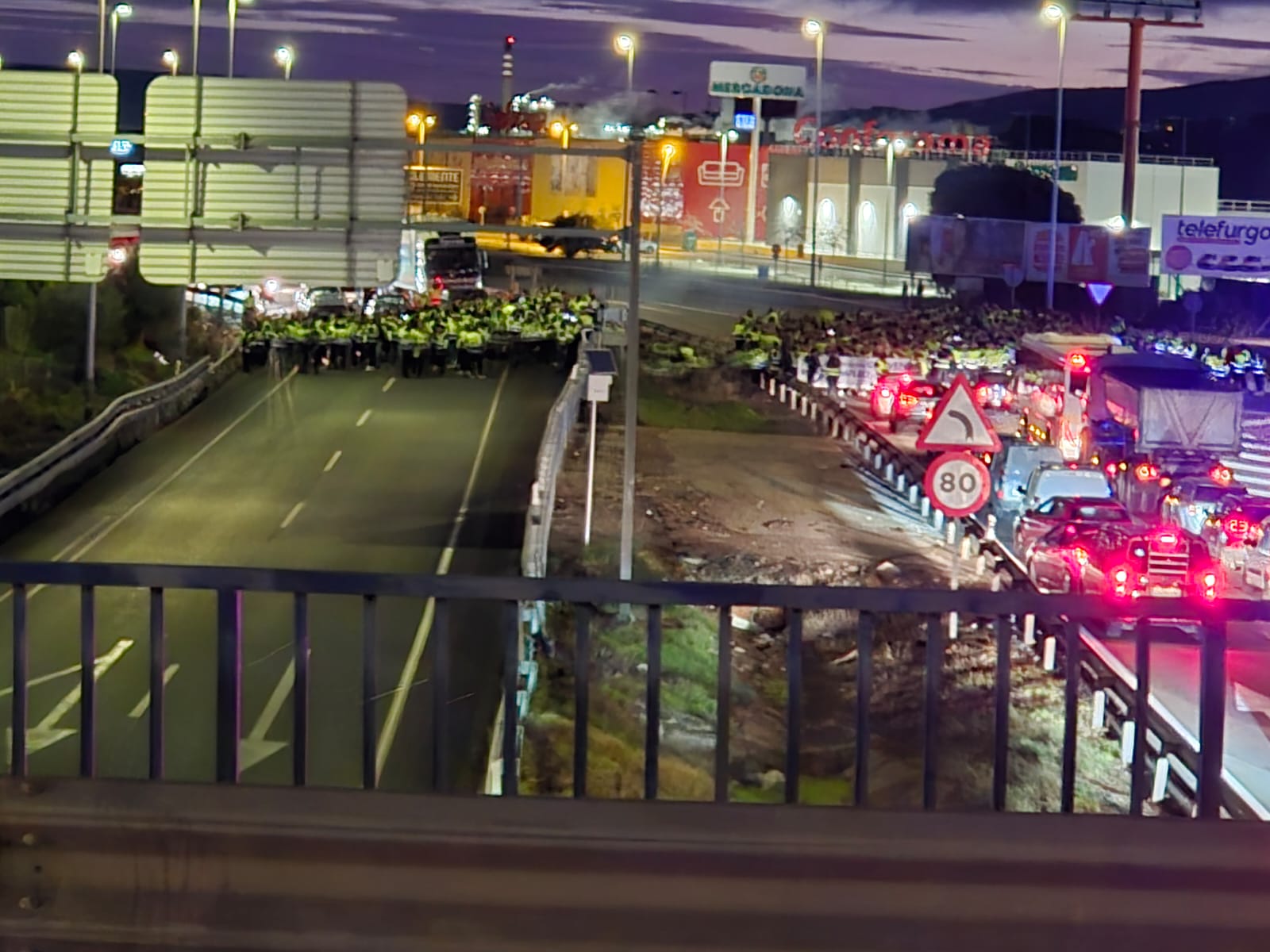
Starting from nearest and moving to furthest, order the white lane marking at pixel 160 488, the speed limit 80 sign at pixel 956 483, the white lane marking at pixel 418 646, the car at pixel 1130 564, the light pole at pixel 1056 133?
the white lane marking at pixel 418 646, the speed limit 80 sign at pixel 956 483, the car at pixel 1130 564, the white lane marking at pixel 160 488, the light pole at pixel 1056 133

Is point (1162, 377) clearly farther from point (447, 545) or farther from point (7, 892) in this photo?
point (7, 892)

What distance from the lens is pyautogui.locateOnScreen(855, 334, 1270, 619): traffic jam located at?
56.2 ft

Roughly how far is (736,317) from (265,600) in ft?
168

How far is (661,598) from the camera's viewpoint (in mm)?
4504

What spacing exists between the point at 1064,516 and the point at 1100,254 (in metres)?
44.7

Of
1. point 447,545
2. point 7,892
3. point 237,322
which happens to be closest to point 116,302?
point 237,322

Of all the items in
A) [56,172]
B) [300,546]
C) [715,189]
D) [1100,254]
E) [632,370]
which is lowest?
[300,546]

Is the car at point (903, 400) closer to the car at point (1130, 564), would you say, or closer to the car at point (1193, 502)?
the car at point (1193, 502)

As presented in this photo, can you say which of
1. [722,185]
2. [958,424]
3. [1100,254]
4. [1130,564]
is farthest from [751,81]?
[958,424]

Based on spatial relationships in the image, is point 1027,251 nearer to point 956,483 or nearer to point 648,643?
point 956,483

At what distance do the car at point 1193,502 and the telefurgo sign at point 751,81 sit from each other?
238 feet

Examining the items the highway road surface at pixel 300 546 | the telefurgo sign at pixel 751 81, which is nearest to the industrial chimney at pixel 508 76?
the telefurgo sign at pixel 751 81

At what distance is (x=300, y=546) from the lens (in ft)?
80.7

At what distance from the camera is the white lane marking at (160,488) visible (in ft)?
76.5
